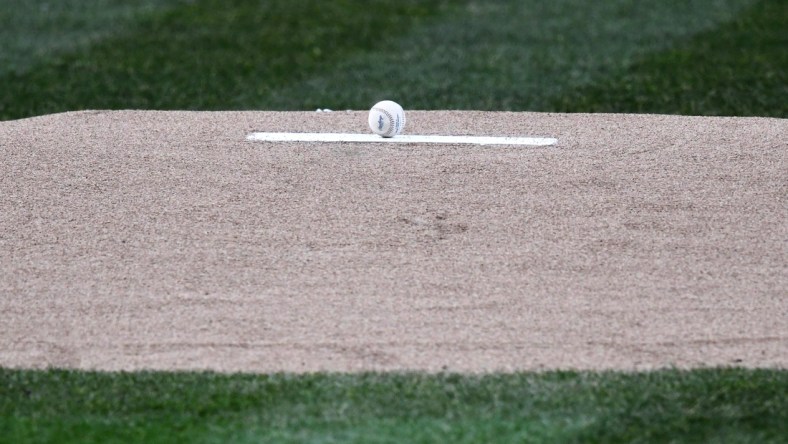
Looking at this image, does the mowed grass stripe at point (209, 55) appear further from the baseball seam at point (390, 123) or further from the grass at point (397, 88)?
the baseball seam at point (390, 123)

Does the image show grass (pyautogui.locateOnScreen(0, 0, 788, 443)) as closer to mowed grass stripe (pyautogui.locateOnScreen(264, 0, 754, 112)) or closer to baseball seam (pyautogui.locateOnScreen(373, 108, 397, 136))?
mowed grass stripe (pyautogui.locateOnScreen(264, 0, 754, 112))

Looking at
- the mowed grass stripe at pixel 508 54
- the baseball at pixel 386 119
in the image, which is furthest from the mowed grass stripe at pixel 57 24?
the baseball at pixel 386 119

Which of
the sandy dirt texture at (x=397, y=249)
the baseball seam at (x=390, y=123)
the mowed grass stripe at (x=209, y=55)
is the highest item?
the baseball seam at (x=390, y=123)

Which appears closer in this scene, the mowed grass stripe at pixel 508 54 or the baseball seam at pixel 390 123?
the baseball seam at pixel 390 123

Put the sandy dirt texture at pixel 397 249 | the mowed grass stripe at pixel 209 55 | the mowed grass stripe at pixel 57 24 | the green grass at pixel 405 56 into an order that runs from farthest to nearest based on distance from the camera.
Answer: the mowed grass stripe at pixel 57 24
the mowed grass stripe at pixel 209 55
the green grass at pixel 405 56
the sandy dirt texture at pixel 397 249

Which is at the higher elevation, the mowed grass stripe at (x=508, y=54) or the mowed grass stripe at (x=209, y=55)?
the mowed grass stripe at (x=508, y=54)

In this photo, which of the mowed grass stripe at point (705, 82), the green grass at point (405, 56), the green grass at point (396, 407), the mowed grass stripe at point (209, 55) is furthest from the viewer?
the mowed grass stripe at point (209, 55)
